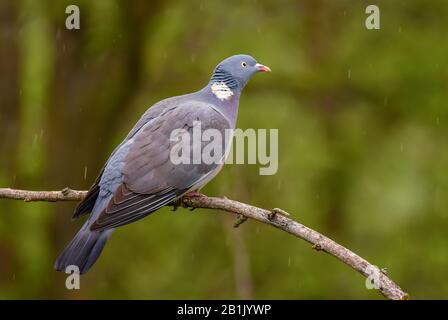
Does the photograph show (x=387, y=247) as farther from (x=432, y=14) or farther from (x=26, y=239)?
(x=26, y=239)

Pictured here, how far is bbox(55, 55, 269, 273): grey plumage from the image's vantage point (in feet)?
16.4

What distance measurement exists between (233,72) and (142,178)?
1.39m

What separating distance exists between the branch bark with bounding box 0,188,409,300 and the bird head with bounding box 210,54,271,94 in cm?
129

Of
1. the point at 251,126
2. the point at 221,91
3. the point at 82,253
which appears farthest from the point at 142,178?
the point at 251,126

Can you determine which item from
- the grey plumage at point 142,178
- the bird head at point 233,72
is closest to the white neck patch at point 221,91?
the bird head at point 233,72

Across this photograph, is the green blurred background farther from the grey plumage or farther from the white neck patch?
the grey plumage

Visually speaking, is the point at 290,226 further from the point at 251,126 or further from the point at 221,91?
the point at 251,126

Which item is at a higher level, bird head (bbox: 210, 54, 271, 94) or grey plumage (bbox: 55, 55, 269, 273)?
bird head (bbox: 210, 54, 271, 94)

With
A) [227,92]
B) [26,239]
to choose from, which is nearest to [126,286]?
[26,239]

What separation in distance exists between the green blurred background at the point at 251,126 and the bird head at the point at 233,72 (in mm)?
2327

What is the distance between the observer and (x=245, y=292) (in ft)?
28.3

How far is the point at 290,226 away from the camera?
4.34 m

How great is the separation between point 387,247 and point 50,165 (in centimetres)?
391

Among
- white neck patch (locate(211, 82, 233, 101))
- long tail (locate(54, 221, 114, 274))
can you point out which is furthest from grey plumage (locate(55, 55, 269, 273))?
white neck patch (locate(211, 82, 233, 101))
